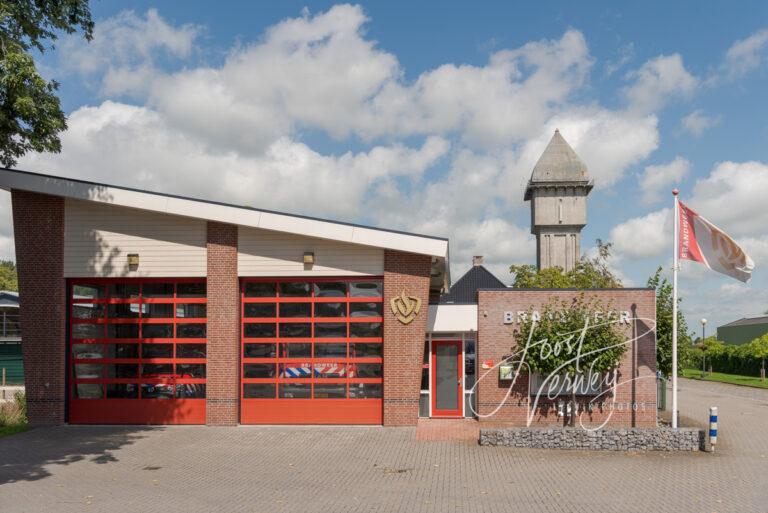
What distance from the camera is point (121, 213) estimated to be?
686 inches

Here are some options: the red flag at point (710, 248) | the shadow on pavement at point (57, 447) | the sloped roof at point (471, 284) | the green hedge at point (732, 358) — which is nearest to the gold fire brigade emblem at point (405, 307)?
the red flag at point (710, 248)

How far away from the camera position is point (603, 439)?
46.6 ft

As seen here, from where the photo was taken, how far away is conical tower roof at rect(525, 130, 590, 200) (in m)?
75.3

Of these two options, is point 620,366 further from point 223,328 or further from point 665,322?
point 223,328

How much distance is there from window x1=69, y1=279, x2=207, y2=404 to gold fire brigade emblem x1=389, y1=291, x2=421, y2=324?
4938 mm

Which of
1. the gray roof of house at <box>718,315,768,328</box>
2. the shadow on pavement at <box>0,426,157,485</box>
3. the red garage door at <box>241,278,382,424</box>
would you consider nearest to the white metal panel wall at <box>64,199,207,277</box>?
the red garage door at <box>241,278,382,424</box>

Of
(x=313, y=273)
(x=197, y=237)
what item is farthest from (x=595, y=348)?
(x=197, y=237)

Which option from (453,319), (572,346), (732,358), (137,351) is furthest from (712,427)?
(732,358)

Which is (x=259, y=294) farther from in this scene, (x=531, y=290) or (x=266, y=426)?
(x=531, y=290)

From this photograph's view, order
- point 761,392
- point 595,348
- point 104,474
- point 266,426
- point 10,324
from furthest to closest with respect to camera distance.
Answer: point 10,324
point 761,392
point 266,426
point 595,348
point 104,474

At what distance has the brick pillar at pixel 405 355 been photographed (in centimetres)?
1667

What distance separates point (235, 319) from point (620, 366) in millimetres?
9678

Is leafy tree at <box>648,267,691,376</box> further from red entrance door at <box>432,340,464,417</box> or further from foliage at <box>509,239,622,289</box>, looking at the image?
foliage at <box>509,239,622,289</box>

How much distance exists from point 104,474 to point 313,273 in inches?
271
